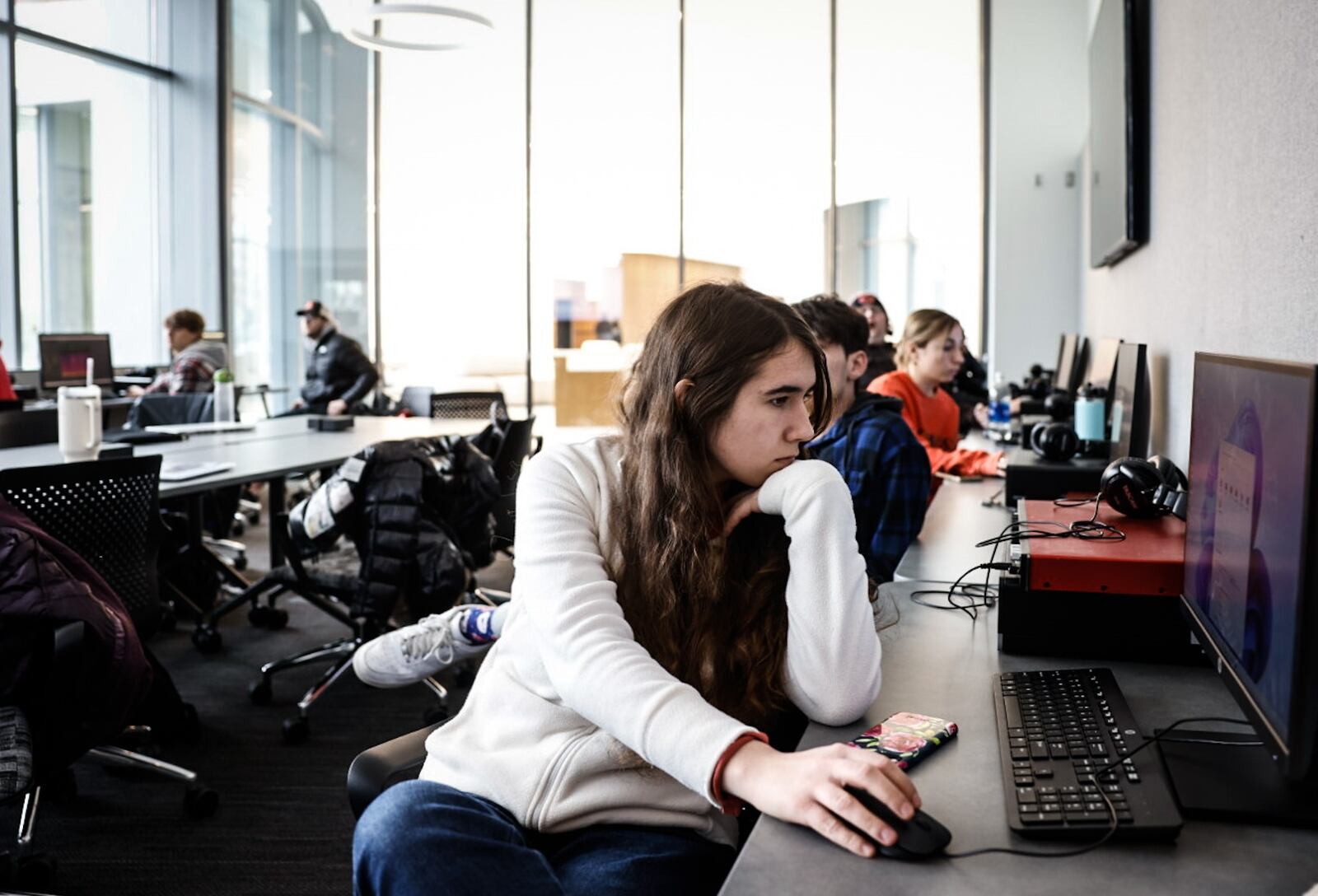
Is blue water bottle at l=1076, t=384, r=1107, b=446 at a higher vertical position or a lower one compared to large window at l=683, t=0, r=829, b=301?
lower

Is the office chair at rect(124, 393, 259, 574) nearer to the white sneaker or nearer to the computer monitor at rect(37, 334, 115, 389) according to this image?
the computer monitor at rect(37, 334, 115, 389)

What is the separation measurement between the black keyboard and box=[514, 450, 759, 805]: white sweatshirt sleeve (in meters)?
0.28

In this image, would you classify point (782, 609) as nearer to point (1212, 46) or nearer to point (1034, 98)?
point (1212, 46)

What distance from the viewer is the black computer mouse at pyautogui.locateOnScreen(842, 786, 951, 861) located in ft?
3.14

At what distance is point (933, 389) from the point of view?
160 inches

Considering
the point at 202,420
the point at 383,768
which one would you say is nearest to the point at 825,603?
the point at 383,768

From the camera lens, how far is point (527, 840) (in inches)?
53.1

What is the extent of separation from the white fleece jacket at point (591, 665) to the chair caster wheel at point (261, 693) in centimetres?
240

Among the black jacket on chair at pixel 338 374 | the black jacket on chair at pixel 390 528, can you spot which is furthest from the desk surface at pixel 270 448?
the black jacket on chair at pixel 338 374

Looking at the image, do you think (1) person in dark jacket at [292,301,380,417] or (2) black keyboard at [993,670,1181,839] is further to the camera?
(1) person in dark jacket at [292,301,380,417]

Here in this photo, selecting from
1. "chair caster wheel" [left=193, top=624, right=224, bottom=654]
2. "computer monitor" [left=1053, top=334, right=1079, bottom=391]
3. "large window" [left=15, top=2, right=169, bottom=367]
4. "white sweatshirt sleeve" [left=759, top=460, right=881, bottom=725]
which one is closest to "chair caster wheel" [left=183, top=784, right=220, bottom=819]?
"chair caster wheel" [left=193, top=624, right=224, bottom=654]

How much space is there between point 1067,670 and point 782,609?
35cm

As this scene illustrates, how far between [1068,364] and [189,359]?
4.50 meters

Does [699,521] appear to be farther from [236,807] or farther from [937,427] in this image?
[937,427]
